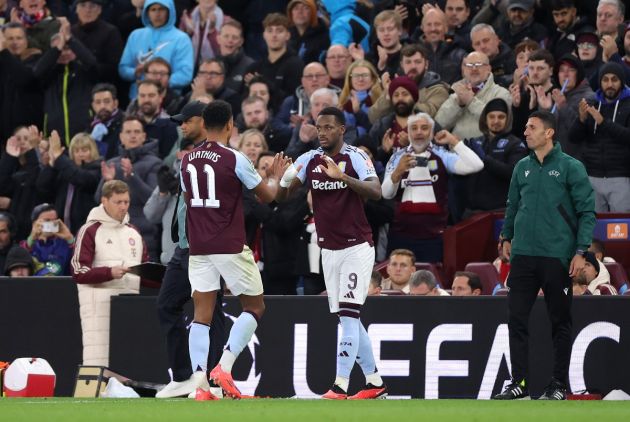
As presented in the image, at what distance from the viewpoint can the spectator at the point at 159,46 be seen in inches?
755

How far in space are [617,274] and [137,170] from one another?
572cm

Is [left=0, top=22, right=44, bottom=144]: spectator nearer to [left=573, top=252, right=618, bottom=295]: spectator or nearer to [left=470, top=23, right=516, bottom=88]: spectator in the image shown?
[left=470, top=23, right=516, bottom=88]: spectator

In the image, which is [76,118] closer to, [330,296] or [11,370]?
[11,370]

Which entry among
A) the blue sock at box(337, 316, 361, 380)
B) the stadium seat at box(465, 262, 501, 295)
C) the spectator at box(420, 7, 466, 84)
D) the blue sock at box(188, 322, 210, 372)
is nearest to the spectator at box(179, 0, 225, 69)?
the spectator at box(420, 7, 466, 84)

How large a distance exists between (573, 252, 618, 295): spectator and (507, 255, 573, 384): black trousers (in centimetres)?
197

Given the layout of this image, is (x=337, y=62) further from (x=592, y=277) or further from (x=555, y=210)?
(x=555, y=210)

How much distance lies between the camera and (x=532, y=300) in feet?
39.1

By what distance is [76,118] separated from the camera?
19266 millimetres

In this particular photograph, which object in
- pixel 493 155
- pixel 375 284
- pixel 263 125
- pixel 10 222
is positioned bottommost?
pixel 375 284

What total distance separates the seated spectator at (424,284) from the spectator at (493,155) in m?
2.00

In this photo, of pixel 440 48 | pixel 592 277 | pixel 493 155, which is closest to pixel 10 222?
pixel 440 48

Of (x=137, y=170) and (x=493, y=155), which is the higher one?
(x=493, y=155)

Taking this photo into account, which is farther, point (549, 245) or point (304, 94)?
point (304, 94)

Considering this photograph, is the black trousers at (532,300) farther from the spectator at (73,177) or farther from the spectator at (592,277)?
the spectator at (73,177)
